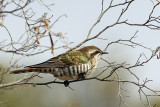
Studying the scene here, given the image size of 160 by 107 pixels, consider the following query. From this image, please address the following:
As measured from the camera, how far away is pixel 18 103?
48.6 meters

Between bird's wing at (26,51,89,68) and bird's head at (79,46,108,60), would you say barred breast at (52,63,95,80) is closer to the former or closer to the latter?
bird's wing at (26,51,89,68)

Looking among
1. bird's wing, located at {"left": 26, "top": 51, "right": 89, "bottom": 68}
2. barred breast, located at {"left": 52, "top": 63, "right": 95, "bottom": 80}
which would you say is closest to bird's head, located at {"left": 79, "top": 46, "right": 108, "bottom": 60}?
bird's wing, located at {"left": 26, "top": 51, "right": 89, "bottom": 68}

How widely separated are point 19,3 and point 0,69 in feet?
5.92

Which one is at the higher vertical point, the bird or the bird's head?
the bird's head

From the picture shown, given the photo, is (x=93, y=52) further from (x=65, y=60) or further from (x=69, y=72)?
(x=69, y=72)

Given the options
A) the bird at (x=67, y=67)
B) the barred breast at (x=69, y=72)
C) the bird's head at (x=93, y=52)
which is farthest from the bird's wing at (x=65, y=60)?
the bird's head at (x=93, y=52)

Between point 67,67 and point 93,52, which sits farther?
point 93,52

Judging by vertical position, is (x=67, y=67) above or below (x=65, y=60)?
below

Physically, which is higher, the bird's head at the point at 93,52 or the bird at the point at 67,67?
the bird's head at the point at 93,52

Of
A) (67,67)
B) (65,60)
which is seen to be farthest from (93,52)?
(67,67)

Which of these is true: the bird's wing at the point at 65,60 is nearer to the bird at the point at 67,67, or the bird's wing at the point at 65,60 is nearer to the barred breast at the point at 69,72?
the bird at the point at 67,67

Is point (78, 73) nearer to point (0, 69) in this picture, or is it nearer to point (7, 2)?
point (0, 69)

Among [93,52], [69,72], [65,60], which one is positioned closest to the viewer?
[69,72]

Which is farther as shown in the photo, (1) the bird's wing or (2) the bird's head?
(2) the bird's head
